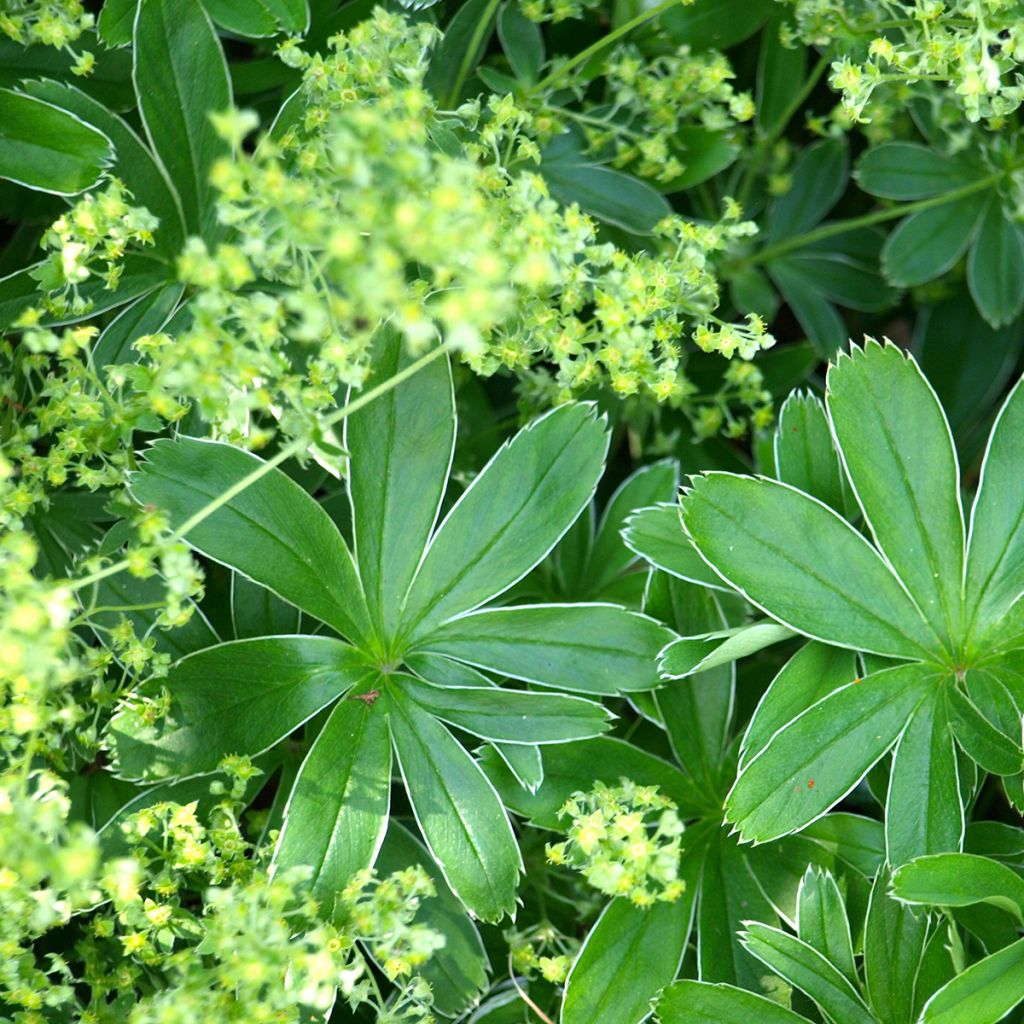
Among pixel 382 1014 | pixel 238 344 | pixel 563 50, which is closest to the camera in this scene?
pixel 238 344

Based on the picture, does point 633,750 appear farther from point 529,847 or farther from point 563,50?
point 563,50

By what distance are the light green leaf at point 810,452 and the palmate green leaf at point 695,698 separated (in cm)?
27

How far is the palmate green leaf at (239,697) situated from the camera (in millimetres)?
1750

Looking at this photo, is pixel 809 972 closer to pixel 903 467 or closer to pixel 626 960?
pixel 626 960

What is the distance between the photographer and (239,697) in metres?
1.79

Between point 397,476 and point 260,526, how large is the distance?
0.80 feet

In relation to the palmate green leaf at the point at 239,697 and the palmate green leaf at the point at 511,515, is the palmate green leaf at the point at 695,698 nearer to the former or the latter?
the palmate green leaf at the point at 511,515

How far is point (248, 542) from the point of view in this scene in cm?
178

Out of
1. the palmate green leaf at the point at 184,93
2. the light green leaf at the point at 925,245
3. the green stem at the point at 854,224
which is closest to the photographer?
the palmate green leaf at the point at 184,93

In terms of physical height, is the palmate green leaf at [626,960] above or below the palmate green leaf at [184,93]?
below

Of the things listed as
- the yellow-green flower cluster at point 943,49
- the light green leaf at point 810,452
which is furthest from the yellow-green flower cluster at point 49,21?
the light green leaf at point 810,452

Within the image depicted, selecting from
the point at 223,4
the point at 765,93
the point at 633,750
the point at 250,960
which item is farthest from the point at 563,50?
the point at 250,960

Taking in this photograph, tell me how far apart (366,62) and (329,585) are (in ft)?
2.70

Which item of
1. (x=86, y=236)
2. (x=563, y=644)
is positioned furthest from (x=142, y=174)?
(x=563, y=644)
